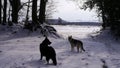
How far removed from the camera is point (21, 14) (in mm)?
47625

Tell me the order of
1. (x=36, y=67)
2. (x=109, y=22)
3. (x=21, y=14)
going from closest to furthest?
(x=36, y=67), (x=109, y=22), (x=21, y=14)

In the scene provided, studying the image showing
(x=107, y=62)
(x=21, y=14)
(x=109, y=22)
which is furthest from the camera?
(x=21, y=14)

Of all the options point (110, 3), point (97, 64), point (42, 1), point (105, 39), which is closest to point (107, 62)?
point (97, 64)

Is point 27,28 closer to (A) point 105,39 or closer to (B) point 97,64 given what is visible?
(A) point 105,39

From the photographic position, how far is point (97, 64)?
13438mm

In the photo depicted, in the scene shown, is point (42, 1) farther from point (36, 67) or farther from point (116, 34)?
point (36, 67)

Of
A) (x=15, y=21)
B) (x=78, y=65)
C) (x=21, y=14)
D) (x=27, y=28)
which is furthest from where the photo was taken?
(x=21, y=14)

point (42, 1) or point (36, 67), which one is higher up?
point (42, 1)

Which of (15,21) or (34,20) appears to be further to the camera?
(15,21)

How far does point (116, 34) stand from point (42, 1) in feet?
28.0

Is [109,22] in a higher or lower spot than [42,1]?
lower

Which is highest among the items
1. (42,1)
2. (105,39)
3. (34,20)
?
(42,1)

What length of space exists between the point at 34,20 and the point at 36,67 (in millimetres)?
15758

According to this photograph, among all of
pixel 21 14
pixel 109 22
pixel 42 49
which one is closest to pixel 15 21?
pixel 109 22
